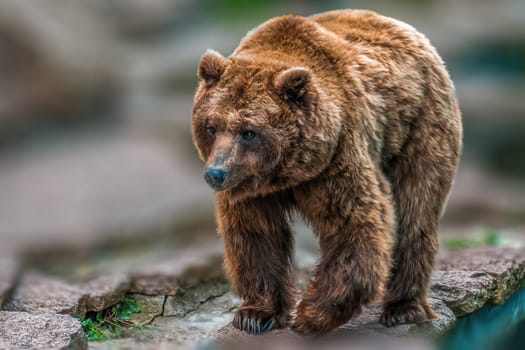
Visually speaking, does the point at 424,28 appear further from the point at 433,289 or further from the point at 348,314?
the point at 348,314

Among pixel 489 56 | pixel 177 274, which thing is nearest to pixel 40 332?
pixel 177 274

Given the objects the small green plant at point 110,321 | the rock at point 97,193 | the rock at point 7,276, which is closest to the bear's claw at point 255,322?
the small green plant at point 110,321

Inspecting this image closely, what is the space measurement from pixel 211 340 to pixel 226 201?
850 mm

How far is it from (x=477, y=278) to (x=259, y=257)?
190 centimetres

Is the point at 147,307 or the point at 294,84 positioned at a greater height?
the point at 294,84

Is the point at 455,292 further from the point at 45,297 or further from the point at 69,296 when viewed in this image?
the point at 45,297

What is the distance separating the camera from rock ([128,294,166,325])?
5992 millimetres

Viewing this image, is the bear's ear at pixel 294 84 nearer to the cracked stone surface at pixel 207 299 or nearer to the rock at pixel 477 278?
the cracked stone surface at pixel 207 299

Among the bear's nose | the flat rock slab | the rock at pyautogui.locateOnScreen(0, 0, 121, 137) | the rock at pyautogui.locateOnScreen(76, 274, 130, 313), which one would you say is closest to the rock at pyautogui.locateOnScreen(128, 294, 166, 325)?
the rock at pyautogui.locateOnScreen(76, 274, 130, 313)

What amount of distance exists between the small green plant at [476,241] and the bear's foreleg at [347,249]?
124 inches

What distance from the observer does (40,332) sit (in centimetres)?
525

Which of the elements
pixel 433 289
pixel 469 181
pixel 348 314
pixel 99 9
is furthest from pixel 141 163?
pixel 348 314

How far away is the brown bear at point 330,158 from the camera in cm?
469

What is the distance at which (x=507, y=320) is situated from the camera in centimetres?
605
